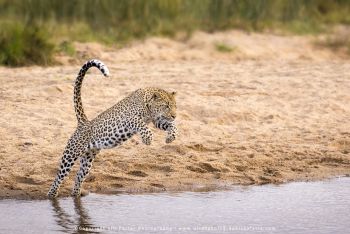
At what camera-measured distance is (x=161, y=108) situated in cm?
989

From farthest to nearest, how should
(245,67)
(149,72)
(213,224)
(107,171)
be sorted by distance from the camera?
(245,67) → (149,72) → (107,171) → (213,224)

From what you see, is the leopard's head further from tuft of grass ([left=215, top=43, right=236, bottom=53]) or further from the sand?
tuft of grass ([left=215, top=43, right=236, bottom=53])

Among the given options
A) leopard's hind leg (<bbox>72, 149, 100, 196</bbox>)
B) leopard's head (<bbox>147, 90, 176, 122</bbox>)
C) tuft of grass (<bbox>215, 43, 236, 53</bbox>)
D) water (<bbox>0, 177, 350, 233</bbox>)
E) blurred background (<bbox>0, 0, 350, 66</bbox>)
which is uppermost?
blurred background (<bbox>0, 0, 350, 66</bbox>)

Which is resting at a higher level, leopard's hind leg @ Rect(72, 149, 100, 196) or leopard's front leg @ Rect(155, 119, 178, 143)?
leopard's front leg @ Rect(155, 119, 178, 143)

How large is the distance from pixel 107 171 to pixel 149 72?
173 inches

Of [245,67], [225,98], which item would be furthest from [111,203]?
[245,67]

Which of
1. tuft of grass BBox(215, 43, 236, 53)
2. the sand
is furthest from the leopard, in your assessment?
tuft of grass BBox(215, 43, 236, 53)

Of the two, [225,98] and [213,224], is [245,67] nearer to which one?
[225,98]

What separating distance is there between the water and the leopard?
1.55 ft

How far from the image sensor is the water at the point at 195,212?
371 inches

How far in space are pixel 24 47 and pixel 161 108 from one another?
6521mm

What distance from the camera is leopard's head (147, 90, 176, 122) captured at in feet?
32.4

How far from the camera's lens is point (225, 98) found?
46.3 feet

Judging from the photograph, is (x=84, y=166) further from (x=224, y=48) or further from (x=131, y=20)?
(x=131, y=20)
